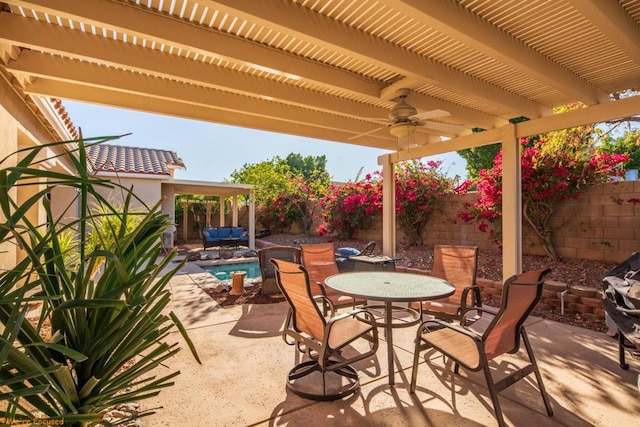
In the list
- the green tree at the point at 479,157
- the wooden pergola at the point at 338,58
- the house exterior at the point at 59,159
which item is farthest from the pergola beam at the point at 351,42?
the green tree at the point at 479,157

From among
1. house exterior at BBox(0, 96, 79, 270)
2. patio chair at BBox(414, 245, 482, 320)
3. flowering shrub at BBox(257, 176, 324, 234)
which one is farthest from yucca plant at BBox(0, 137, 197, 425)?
flowering shrub at BBox(257, 176, 324, 234)

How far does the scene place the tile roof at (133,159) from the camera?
440 inches

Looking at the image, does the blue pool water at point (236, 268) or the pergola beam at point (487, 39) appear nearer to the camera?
the pergola beam at point (487, 39)

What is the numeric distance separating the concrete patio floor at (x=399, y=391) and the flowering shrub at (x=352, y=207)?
21.9 feet

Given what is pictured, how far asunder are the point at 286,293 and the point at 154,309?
1.61 metres

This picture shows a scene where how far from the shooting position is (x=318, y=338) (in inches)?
105

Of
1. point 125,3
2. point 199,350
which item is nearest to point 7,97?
point 125,3

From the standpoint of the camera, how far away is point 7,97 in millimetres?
3566

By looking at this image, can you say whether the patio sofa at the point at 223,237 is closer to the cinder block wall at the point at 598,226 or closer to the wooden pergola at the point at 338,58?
the wooden pergola at the point at 338,58

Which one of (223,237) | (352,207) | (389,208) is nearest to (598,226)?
(389,208)

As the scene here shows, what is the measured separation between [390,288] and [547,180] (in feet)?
15.1

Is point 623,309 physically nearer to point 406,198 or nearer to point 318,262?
point 318,262

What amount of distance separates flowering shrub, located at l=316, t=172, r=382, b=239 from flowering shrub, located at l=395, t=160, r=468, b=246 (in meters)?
0.88

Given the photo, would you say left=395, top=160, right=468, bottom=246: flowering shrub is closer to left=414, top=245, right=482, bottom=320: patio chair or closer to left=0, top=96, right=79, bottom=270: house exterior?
left=414, top=245, right=482, bottom=320: patio chair
